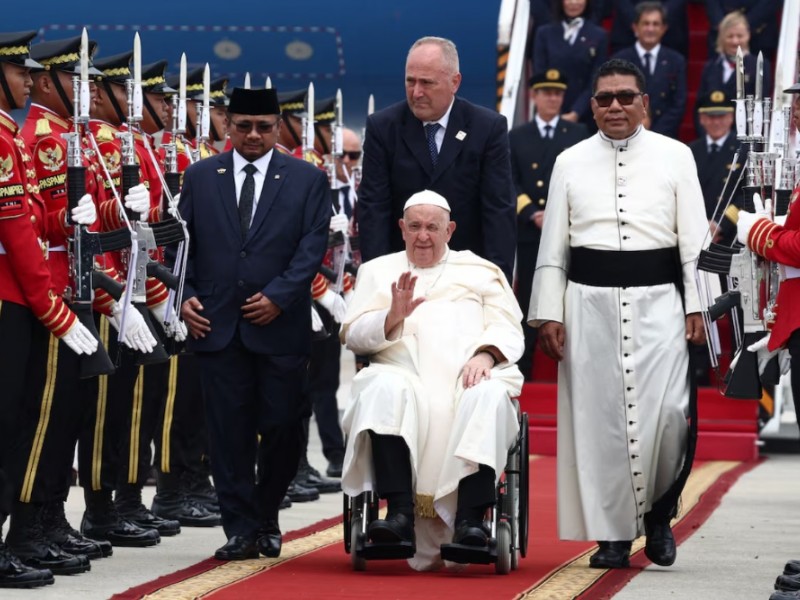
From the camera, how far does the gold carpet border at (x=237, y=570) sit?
6551 millimetres

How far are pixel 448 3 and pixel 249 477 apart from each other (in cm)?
1018

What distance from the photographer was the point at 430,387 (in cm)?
734

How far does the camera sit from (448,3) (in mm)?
17312

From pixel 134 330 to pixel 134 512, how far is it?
1.18m

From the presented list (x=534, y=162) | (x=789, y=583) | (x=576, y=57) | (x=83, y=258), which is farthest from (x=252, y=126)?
(x=576, y=57)

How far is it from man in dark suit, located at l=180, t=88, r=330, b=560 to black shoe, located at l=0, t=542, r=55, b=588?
88 centimetres

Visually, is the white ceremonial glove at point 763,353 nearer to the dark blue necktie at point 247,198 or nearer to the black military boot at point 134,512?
the dark blue necktie at point 247,198

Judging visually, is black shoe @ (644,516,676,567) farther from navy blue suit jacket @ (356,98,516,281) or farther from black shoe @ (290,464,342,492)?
black shoe @ (290,464,342,492)

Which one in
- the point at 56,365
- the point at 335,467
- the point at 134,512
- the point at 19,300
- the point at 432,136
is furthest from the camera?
the point at 335,467

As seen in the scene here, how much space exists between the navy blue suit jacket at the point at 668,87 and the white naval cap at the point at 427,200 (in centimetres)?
657

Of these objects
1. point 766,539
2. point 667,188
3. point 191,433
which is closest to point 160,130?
→ point 191,433

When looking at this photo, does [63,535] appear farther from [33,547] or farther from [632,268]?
[632,268]

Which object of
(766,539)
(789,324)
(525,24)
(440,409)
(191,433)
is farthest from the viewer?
(525,24)

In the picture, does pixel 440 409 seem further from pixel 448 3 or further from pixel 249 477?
pixel 448 3
